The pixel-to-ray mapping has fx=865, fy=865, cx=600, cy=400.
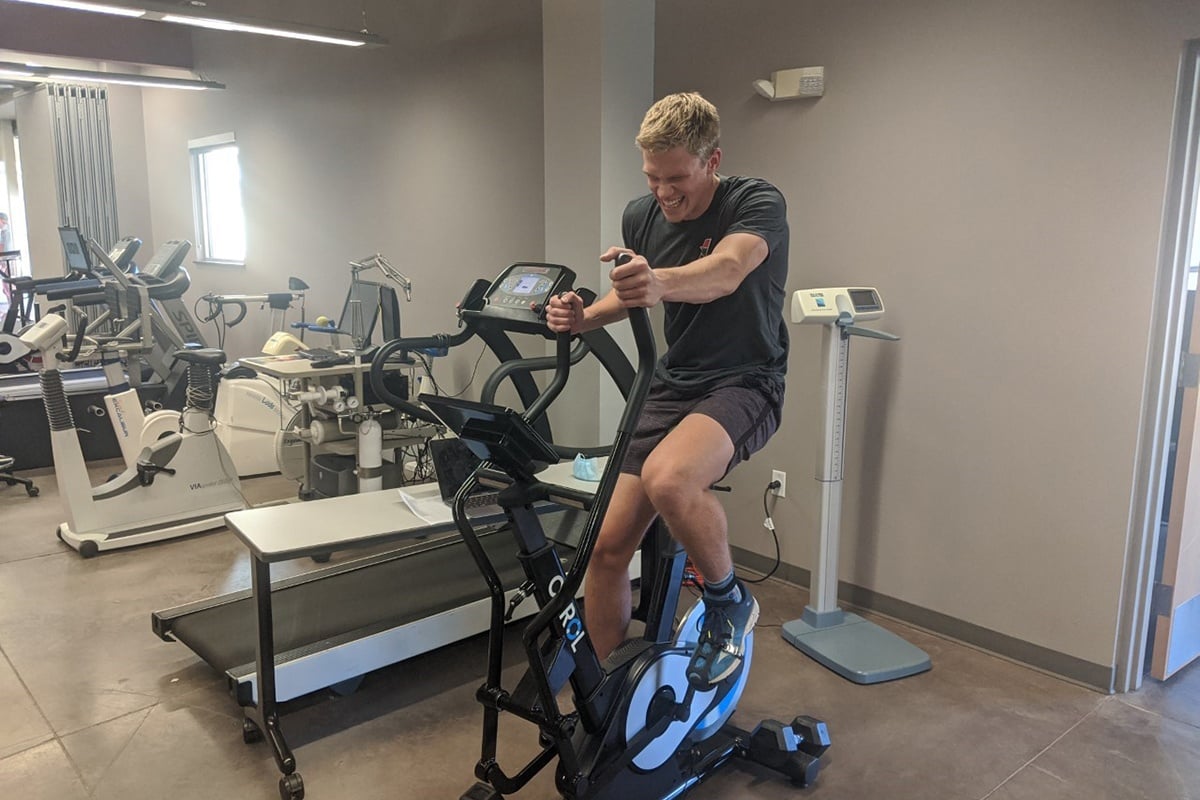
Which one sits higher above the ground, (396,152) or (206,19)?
(206,19)

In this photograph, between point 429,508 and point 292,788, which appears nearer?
point 292,788

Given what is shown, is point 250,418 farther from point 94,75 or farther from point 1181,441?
point 1181,441

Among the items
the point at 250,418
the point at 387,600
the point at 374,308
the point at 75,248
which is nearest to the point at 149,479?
the point at 250,418

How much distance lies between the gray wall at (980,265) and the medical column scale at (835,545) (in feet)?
0.89

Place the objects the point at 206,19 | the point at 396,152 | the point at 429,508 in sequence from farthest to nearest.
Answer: the point at 396,152, the point at 206,19, the point at 429,508

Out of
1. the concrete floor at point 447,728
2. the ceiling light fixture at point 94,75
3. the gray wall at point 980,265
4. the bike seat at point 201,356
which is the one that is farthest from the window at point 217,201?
the gray wall at point 980,265

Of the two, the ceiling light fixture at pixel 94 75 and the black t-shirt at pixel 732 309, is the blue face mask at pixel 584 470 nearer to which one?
the black t-shirt at pixel 732 309

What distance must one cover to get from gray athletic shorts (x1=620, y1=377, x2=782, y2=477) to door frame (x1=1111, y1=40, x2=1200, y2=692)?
1.36 m

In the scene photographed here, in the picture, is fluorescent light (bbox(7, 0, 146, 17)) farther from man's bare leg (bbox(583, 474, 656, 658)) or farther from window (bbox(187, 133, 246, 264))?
man's bare leg (bbox(583, 474, 656, 658))

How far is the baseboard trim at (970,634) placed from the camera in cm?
295

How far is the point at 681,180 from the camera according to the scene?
7.01 feet

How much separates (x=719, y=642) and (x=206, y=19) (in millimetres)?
4831

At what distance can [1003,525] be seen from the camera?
10.2 feet

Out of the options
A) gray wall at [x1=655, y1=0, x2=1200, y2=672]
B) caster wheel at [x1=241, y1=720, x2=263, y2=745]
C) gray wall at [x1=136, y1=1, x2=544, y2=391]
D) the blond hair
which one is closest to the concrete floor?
caster wheel at [x1=241, y1=720, x2=263, y2=745]
